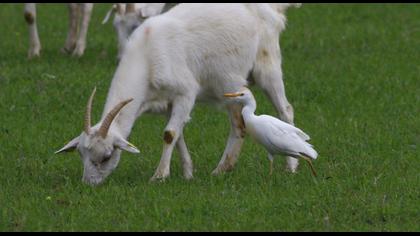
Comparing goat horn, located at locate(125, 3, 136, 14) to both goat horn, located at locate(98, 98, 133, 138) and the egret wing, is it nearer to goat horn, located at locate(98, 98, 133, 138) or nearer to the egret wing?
the egret wing

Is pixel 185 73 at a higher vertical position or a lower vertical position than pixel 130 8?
higher

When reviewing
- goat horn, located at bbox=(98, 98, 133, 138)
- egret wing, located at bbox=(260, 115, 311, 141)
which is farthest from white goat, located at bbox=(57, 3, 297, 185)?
egret wing, located at bbox=(260, 115, 311, 141)

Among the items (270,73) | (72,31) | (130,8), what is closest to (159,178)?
(270,73)

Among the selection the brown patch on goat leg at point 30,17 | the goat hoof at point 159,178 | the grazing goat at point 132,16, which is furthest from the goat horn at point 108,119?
the brown patch on goat leg at point 30,17

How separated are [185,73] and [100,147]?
3.42ft

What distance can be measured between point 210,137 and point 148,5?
4.25 m

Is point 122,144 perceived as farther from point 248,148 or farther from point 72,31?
point 72,31

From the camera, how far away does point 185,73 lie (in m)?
9.68

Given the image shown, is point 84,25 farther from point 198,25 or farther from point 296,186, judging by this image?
point 296,186

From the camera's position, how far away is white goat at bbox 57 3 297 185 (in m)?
9.21

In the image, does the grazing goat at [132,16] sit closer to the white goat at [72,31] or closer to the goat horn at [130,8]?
the goat horn at [130,8]

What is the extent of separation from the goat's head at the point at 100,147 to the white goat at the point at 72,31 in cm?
640

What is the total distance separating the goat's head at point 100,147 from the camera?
9039mm

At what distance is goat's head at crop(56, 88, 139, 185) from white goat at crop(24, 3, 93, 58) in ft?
21.0
